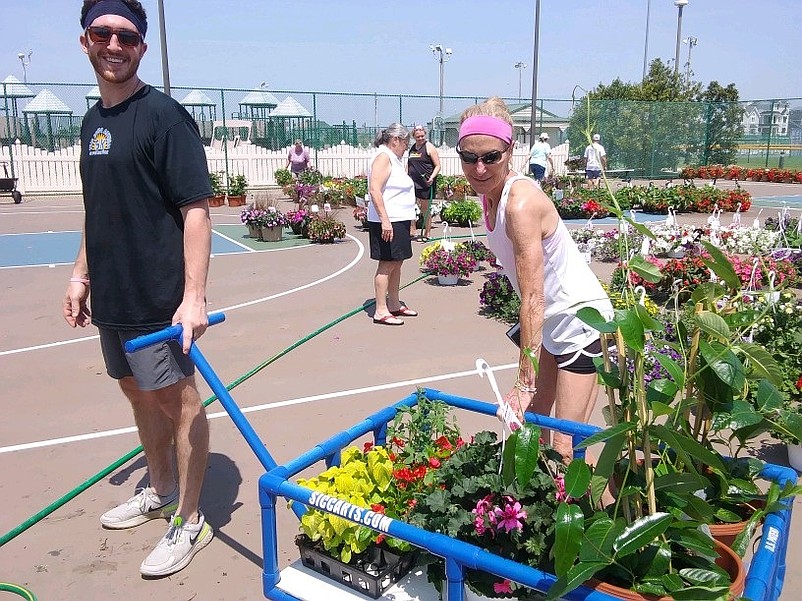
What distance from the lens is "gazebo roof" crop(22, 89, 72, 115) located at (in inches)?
977

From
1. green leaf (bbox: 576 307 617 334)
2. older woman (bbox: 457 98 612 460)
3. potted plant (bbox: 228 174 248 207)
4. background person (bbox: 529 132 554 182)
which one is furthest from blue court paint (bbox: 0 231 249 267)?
green leaf (bbox: 576 307 617 334)

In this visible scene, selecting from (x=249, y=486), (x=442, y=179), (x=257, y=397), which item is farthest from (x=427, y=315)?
(x=442, y=179)

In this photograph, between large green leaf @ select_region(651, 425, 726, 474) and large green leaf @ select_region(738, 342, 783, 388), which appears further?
large green leaf @ select_region(738, 342, 783, 388)

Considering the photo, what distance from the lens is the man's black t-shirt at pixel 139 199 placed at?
288cm

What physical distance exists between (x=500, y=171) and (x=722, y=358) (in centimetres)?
124

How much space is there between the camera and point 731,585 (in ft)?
5.32

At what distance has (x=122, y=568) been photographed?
10.4 ft

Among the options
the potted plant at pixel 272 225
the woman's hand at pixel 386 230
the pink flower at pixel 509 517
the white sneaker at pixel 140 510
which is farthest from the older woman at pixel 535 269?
the potted plant at pixel 272 225

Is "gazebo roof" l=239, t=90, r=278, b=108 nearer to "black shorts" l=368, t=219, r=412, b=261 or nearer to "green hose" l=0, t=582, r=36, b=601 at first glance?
"black shorts" l=368, t=219, r=412, b=261

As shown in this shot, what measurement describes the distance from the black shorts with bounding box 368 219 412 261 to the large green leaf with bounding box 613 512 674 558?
525 cm

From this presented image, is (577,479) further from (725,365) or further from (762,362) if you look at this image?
(762,362)

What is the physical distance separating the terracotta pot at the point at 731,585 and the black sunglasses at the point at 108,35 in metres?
2.55

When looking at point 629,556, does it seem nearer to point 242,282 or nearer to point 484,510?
point 484,510

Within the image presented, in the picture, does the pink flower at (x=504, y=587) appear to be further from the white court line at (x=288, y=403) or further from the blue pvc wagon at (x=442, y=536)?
the white court line at (x=288, y=403)
